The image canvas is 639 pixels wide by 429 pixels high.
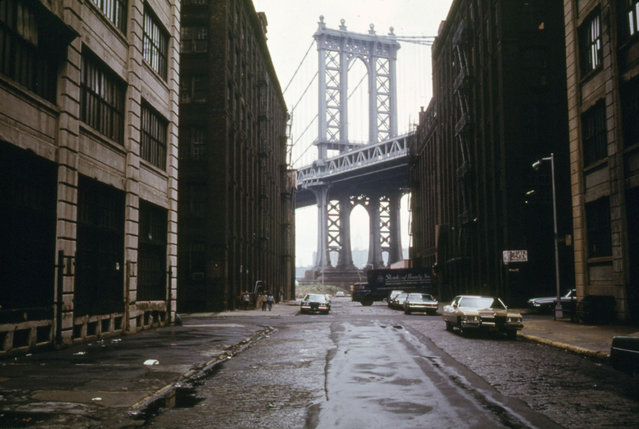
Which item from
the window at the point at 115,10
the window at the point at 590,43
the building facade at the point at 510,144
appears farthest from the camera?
the building facade at the point at 510,144

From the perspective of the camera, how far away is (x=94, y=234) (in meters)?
20.3

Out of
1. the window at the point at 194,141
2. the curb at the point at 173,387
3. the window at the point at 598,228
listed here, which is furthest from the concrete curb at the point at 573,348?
the window at the point at 194,141

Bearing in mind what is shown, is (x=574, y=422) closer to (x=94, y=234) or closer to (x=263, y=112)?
(x=94, y=234)

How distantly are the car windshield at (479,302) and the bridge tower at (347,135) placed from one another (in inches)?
4006

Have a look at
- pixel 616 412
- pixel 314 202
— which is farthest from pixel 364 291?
pixel 314 202

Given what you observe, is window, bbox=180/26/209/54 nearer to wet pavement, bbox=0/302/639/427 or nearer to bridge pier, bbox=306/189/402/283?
wet pavement, bbox=0/302/639/427

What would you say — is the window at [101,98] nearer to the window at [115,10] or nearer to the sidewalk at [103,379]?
the window at [115,10]

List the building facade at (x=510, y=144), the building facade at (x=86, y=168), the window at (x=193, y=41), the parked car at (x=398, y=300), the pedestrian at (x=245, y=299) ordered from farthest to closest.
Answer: the parked car at (x=398, y=300)
the pedestrian at (x=245, y=299)
the window at (x=193, y=41)
the building facade at (x=510, y=144)
the building facade at (x=86, y=168)

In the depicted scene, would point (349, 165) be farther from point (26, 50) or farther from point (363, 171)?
point (26, 50)

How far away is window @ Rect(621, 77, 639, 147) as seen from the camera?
80.0ft

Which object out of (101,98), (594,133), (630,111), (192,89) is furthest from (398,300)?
(101,98)

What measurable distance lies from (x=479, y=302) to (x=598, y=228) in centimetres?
812

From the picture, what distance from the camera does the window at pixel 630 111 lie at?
24.4m

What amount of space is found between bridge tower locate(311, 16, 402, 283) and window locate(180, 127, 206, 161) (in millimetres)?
82968
